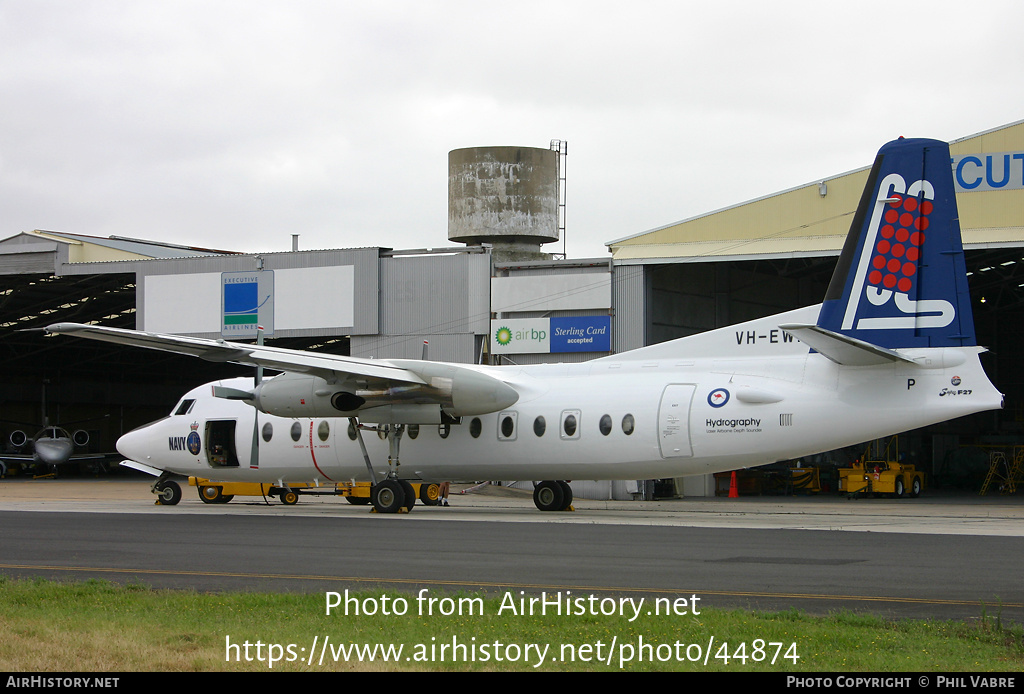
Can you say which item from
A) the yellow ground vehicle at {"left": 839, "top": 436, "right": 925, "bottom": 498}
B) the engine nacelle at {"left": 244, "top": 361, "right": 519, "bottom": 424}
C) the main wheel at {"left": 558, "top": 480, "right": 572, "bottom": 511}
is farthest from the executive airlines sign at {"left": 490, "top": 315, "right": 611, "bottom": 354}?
the engine nacelle at {"left": 244, "top": 361, "right": 519, "bottom": 424}

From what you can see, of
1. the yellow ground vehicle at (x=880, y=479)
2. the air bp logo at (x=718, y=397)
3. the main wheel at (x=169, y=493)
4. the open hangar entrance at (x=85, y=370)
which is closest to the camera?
the air bp logo at (x=718, y=397)

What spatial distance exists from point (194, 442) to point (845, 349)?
1714 cm

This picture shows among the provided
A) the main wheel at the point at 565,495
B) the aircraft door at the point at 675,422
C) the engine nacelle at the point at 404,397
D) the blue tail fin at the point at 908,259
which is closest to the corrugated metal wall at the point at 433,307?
the main wheel at the point at 565,495

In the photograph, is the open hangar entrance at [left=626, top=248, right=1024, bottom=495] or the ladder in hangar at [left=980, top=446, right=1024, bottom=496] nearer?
the open hangar entrance at [left=626, top=248, right=1024, bottom=495]

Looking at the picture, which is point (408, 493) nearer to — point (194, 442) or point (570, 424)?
point (570, 424)

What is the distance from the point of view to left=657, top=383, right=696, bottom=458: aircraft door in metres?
21.7

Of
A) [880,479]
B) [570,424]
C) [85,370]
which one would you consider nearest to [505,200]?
[880,479]

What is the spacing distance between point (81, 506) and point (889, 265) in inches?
869

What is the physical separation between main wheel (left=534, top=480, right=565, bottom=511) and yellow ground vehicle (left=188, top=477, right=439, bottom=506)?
3863mm

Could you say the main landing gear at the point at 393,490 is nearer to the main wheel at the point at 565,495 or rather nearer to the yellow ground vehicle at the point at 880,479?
the main wheel at the point at 565,495

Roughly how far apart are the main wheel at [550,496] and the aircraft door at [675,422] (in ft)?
14.8

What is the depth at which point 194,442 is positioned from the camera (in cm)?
2759

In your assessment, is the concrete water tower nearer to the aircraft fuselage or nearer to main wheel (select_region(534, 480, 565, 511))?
the aircraft fuselage

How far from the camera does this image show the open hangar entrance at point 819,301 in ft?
120
